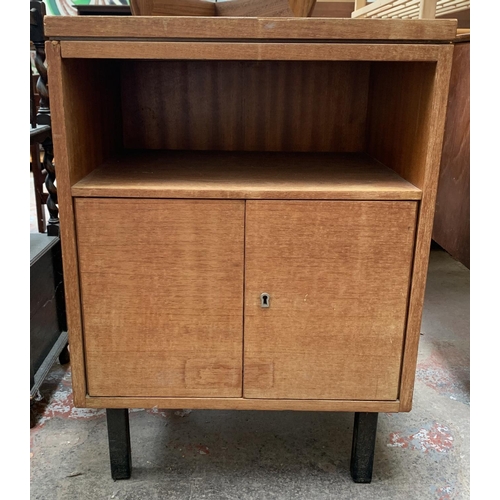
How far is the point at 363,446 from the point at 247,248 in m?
0.46

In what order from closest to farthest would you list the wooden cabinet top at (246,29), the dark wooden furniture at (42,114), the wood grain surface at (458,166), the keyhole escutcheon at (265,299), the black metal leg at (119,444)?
1. the wooden cabinet top at (246,29)
2. the keyhole escutcheon at (265,299)
3. the black metal leg at (119,444)
4. the dark wooden furniture at (42,114)
5. the wood grain surface at (458,166)

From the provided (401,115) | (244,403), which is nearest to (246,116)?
(401,115)

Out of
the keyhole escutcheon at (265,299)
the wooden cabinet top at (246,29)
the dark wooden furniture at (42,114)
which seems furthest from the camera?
the dark wooden furniture at (42,114)

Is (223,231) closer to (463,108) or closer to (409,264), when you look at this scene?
(409,264)

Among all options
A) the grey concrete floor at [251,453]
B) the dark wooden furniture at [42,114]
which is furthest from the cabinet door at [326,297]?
the dark wooden furniture at [42,114]

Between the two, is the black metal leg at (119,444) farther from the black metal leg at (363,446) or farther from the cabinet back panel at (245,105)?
the cabinet back panel at (245,105)

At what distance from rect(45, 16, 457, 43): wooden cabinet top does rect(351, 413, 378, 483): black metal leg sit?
25.8 inches

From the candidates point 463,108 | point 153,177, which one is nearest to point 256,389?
point 153,177

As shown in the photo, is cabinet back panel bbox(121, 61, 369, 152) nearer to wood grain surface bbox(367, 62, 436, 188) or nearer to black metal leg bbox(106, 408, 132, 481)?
wood grain surface bbox(367, 62, 436, 188)

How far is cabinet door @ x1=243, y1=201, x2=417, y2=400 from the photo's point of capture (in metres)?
0.83

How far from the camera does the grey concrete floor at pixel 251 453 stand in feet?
3.27

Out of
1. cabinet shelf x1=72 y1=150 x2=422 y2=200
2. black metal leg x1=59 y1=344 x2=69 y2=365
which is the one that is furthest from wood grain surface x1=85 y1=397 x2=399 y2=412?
black metal leg x1=59 y1=344 x2=69 y2=365

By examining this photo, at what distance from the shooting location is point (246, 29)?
29.9 inches

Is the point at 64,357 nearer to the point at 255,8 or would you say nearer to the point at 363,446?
the point at 363,446
